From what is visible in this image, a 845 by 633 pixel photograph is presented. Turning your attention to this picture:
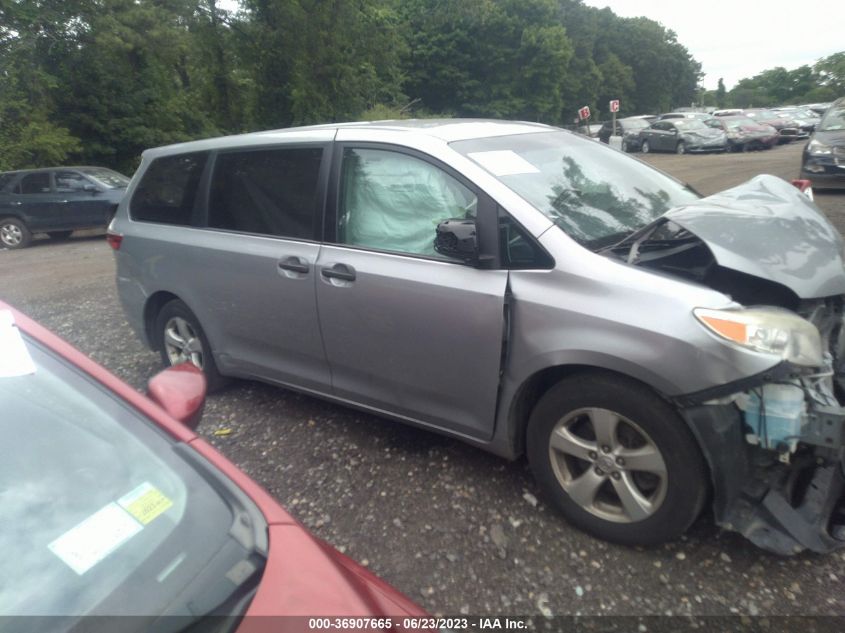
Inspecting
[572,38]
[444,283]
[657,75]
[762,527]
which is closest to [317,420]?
[444,283]

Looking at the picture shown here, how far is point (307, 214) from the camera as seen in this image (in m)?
3.69

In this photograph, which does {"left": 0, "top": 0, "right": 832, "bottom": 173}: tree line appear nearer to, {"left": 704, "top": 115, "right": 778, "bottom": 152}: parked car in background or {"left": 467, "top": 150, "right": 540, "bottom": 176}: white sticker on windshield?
{"left": 704, "top": 115, "right": 778, "bottom": 152}: parked car in background

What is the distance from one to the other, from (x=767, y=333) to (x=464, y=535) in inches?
60.0

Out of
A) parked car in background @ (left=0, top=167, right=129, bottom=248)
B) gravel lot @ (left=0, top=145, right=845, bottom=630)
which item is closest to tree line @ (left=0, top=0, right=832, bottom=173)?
parked car in background @ (left=0, top=167, right=129, bottom=248)

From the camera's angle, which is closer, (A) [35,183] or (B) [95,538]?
(B) [95,538]

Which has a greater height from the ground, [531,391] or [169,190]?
[169,190]

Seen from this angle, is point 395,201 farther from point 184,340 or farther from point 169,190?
point 184,340

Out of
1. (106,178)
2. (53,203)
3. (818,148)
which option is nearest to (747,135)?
(818,148)

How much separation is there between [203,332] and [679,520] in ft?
10.3

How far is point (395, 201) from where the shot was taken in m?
3.45

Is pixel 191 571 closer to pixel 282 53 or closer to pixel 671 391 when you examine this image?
pixel 671 391

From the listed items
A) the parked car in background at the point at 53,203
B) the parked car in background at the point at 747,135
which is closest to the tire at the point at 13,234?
the parked car in background at the point at 53,203

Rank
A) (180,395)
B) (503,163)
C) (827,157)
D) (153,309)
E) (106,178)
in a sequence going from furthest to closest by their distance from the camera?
(106,178) < (827,157) < (153,309) < (503,163) < (180,395)

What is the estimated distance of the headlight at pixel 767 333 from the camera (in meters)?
2.44
